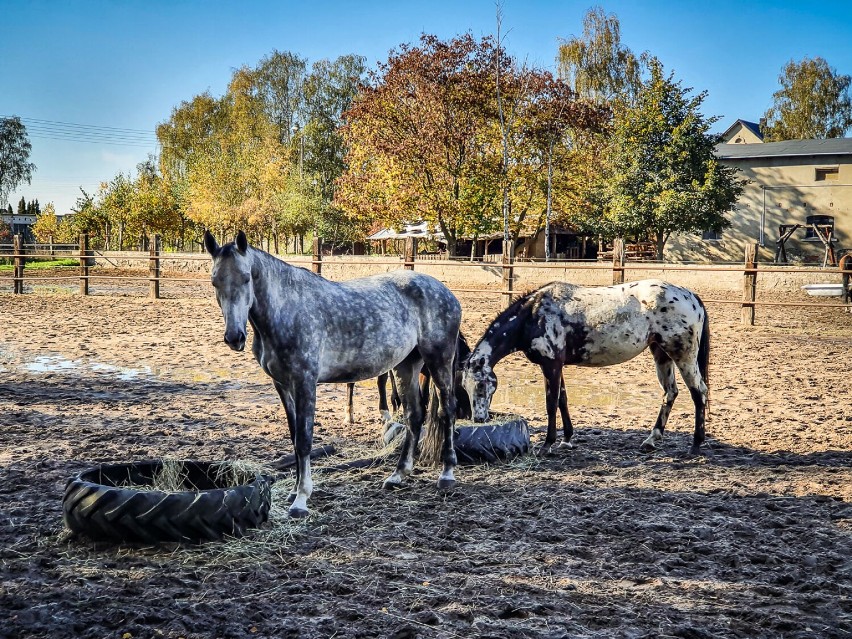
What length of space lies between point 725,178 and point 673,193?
3.04 meters

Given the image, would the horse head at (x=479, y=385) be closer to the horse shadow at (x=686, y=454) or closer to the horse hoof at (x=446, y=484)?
the horse shadow at (x=686, y=454)

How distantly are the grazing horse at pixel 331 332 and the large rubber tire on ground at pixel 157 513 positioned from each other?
46 cm

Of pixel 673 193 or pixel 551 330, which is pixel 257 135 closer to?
pixel 673 193

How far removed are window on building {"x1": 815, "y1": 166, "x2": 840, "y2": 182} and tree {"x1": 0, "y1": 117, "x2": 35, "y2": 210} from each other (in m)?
57.1

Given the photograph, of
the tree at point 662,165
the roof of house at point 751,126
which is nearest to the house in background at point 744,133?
the roof of house at point 751,126

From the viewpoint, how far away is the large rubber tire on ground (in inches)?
134

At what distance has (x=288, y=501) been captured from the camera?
4.20 metres

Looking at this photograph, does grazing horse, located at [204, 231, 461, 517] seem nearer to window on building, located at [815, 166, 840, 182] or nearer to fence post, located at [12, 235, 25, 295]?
fence post, located at [12, 235, 25, 295]

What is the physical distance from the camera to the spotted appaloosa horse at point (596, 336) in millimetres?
5691

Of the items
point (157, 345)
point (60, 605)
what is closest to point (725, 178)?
point (157, 345)

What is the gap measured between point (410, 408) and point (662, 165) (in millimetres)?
28102

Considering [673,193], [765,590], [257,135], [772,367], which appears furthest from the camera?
[257,135]

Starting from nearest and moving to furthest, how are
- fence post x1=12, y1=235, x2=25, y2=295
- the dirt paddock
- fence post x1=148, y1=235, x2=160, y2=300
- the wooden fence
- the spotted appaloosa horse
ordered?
the dirt paddock, the spotted appaloosa horse, the wooden fence, fence post x1=148, y1=235, x2=160, y2=300, fence post x1=12, y1=235, x2=25, y2=295

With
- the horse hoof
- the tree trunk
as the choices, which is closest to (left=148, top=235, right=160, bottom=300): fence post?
the horse hoof
